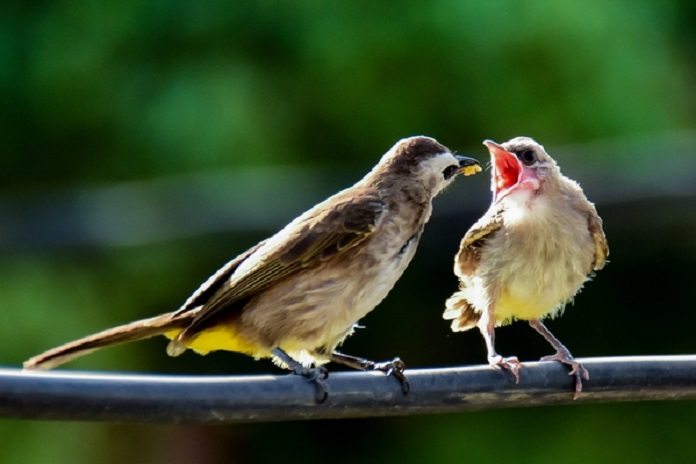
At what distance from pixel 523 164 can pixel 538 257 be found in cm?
40

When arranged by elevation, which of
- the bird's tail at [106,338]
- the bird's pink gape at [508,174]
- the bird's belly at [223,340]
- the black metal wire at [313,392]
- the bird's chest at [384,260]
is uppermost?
the bird's pink gape at [508,174]

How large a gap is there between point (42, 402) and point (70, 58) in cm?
518

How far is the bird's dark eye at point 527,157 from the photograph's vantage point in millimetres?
5438

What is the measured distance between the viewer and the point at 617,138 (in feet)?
25.9

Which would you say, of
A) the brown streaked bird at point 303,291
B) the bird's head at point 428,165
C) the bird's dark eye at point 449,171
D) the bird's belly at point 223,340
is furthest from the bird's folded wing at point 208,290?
the bird's dark eye at point 449,171

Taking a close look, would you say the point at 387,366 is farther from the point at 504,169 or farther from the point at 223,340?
the point at 504,169

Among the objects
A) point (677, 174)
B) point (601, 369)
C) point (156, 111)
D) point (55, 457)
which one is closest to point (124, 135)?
point (156, 111)

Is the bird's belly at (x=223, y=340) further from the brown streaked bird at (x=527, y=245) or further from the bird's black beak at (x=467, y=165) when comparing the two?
the bird's black beak at (x=467, y=165)

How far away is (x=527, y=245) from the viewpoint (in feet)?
17.4

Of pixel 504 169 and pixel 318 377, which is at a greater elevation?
pixel 504 169

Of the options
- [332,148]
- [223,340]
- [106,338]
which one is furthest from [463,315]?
[332,148]

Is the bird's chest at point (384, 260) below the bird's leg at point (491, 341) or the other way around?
the other way around

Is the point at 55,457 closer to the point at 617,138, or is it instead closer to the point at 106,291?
the point at 106,291

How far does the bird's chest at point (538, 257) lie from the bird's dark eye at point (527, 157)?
170 mm
